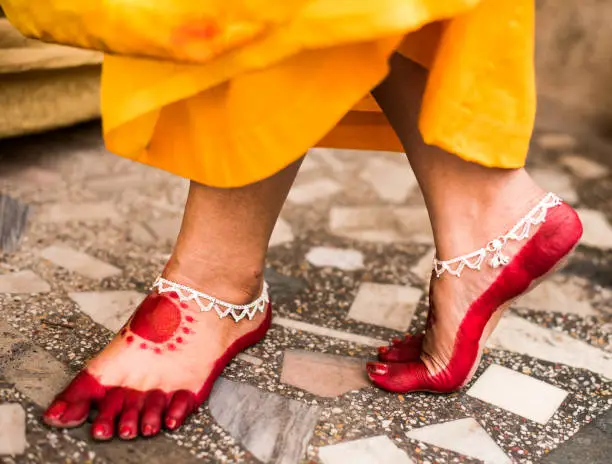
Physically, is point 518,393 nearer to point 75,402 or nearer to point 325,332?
point 325,332

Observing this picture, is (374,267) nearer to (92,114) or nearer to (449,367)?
(449,367)

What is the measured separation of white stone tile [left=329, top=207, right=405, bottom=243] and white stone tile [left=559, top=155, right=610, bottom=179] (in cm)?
77

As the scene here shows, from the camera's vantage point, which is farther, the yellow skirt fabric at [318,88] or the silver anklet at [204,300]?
the silver anklet at [204,300]

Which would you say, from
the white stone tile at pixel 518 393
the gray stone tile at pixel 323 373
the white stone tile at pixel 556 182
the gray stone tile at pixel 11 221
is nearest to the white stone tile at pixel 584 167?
the white stone tile at pixel 556 182

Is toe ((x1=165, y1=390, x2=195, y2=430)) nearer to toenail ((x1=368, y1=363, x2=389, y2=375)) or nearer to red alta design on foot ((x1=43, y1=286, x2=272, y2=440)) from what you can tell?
red alta design on foot ((x1=43, y1=286, x2=272, y2=440))

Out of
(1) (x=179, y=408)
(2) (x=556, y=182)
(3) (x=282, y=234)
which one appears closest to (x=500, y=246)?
(1) (x=179, y=408)

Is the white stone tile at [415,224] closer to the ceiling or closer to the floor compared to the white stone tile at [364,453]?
closer to the ceiling

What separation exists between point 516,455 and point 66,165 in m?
1.38

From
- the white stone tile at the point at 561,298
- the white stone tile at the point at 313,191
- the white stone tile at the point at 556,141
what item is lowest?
the white stone tile at the point at 313,191

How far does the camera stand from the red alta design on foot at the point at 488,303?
0.85m

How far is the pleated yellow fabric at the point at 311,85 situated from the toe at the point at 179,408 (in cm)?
26

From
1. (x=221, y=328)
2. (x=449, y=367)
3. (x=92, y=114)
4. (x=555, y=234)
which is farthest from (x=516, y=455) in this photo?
(x=92, y=114)

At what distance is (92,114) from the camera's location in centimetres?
190

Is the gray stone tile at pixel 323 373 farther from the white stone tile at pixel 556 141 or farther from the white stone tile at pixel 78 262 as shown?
the white stone tile at pixel 556 141
